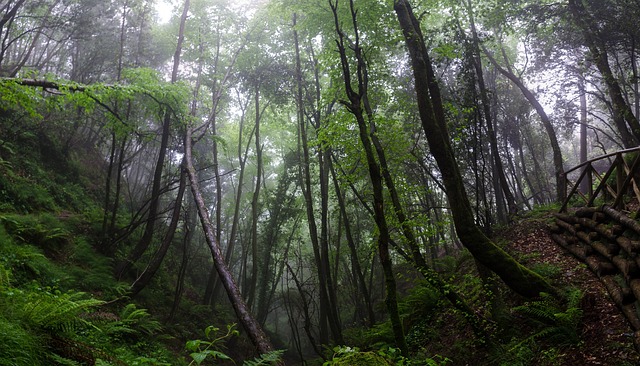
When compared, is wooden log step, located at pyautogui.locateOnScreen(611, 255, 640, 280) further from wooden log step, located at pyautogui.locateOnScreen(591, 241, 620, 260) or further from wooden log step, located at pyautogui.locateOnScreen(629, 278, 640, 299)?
wooden log step, located at pyautogui.locateOnScreen(591, 241, 620, 260)

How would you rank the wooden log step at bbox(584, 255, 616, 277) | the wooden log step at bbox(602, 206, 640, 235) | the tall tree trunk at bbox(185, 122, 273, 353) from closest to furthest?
the wooden log step at bbox(602, 206, 640, 235), the tall tree trunk at bbox(185, 122, 273, 353), the wooden log step at bbox(584, 255, 616, 277)

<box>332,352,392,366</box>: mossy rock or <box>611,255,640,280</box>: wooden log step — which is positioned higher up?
<box>332,352,392,366</box>: mossy rock

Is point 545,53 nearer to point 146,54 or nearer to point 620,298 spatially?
point 620,298

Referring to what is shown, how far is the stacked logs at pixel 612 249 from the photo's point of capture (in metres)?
4.74

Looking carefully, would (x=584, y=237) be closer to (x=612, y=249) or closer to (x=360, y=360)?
(x=612, y=249)

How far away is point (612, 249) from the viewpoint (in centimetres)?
580

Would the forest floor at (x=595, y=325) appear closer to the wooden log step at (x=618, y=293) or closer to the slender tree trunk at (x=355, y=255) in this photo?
the wooden log step at (x=618, y=293)

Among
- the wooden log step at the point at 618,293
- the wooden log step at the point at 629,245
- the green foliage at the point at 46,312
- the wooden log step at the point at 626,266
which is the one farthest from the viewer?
the wooden log step at the point at 629,245

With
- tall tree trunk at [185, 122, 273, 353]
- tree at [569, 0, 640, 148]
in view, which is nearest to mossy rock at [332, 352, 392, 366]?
tall tree trunk at [185, 122, 273, 353]

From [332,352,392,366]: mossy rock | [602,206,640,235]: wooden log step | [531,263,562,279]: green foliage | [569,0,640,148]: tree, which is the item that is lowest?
[531,263,562,279]: green foliage

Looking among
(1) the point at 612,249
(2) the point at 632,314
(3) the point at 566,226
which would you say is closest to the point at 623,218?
(1) the point at 612,249

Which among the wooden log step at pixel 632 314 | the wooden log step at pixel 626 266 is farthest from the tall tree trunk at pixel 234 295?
the wooden log step at pixel 626 266

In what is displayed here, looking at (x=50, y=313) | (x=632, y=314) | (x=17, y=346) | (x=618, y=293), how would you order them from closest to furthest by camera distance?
1. (x=17, y=346)
2. (x=50, y=313)
3. (x=632, y=314)
4. (x=618, y=293)

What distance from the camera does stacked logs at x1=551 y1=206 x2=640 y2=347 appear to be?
474 centimetres
